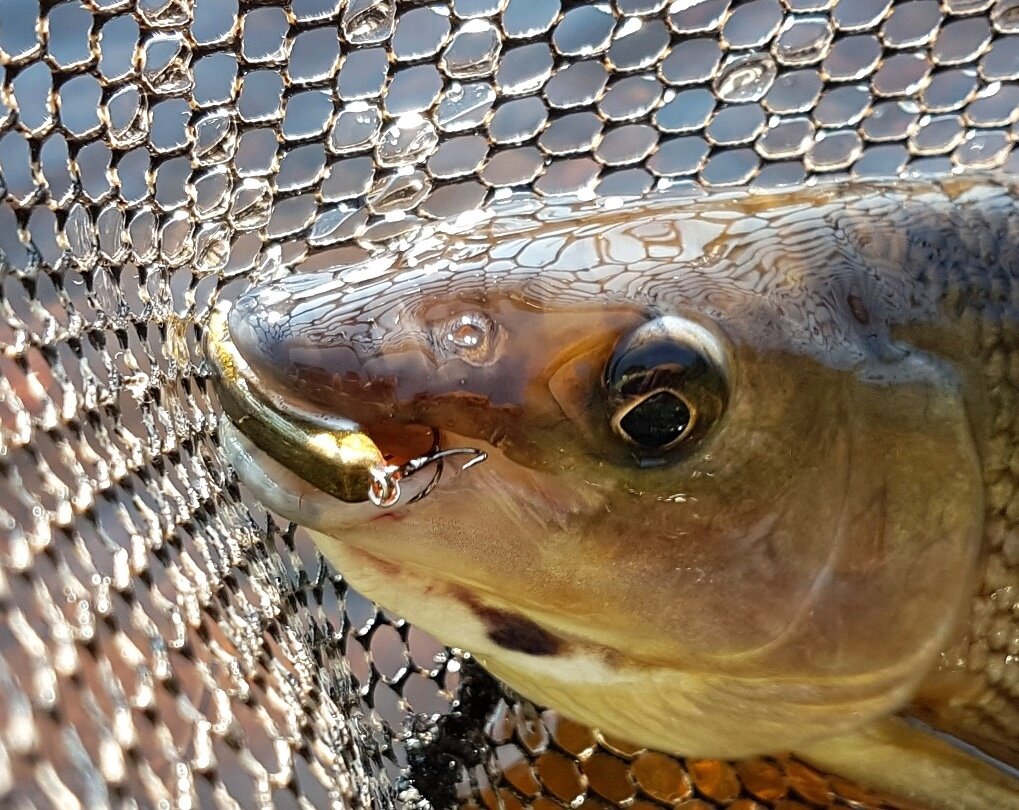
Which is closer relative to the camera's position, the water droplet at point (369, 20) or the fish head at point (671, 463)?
the fish head at point (671, 463)

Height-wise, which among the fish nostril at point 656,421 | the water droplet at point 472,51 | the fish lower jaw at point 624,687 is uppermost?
the fish nostril at point 656,421

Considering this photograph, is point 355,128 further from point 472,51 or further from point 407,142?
point 472,51

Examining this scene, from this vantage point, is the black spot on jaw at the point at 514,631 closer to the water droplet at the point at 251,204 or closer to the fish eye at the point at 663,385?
the fish eye at the point at 663,385

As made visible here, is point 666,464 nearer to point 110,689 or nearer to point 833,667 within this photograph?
point 833,667

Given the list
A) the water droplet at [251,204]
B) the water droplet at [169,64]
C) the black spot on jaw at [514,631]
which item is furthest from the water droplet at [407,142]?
the black spot on jaw at [514,631]

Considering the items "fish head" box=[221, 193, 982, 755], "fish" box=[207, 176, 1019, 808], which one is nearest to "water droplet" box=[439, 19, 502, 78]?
"fish" box=[207, 176, 1019, 808]

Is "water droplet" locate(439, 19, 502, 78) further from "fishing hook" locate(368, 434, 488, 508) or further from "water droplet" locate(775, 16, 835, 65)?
"fishing hook" locate(368, 434, 488, 508)

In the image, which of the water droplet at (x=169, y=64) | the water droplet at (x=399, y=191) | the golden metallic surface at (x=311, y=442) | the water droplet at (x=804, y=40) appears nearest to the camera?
the golden metallic surface at (x=311, y=442)

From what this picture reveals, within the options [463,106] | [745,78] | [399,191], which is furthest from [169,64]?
[745,78]
